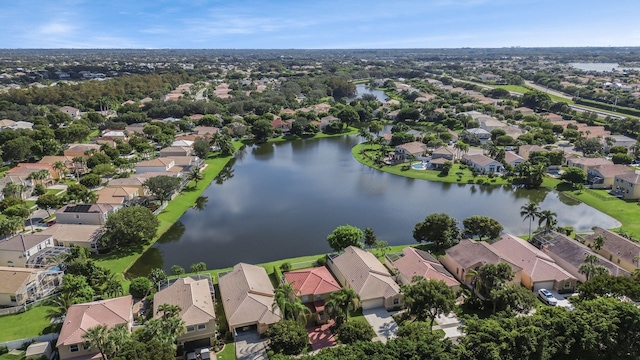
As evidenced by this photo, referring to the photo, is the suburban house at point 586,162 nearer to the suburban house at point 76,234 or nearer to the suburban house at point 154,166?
the suburban house at point 154,166

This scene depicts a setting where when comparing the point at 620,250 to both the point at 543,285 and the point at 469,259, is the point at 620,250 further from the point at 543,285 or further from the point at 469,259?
the point at 469,259

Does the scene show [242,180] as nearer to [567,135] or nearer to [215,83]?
[567,135]

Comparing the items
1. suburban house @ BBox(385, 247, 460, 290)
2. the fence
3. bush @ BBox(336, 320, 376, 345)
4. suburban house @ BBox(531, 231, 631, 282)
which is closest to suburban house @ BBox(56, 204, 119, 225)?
the fence

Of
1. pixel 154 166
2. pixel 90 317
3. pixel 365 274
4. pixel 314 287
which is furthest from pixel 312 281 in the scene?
pixel 154 166

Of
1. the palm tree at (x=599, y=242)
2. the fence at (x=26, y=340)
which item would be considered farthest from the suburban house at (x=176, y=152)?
the palm tree at (x=599, y=242)

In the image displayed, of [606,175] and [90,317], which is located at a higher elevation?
[90,317]

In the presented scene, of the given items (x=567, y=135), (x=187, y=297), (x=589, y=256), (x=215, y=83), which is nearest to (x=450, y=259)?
(x=589, y=256)
